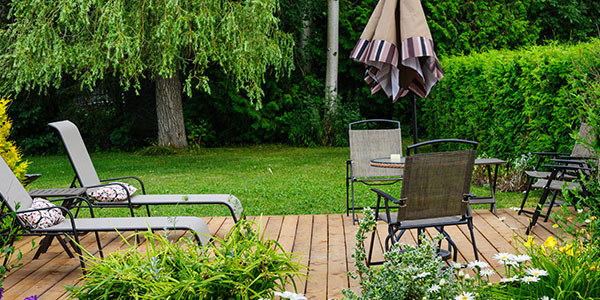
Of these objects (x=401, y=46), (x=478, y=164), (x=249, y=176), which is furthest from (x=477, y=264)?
(x=249, y=176)

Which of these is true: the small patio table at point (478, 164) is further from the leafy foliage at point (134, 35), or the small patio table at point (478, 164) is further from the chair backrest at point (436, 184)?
the leafy foliage at point (134, 35)

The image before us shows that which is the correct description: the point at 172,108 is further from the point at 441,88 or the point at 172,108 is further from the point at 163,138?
the point at 441,88

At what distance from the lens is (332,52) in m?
13.8

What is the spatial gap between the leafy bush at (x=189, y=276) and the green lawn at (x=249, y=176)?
287cm

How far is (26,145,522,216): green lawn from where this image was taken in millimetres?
6969

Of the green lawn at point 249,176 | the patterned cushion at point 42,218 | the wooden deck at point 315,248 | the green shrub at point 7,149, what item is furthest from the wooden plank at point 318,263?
the green shrub at point 7,149

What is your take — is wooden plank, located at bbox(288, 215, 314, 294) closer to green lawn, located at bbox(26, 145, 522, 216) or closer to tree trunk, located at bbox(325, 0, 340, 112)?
green lawn, located at bbox(26, 145, 522, 216)

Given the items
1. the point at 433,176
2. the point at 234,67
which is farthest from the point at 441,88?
the point at 433,176

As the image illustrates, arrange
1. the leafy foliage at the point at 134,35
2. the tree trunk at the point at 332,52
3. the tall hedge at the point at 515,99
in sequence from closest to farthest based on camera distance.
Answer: the tall hedge at the point at 515,99 → the leafy foliage at the point at 134,35 → the tree trunk at the point at 332,52

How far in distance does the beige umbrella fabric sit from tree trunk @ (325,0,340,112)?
827 centimetres

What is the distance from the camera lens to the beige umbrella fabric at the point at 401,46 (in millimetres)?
4984

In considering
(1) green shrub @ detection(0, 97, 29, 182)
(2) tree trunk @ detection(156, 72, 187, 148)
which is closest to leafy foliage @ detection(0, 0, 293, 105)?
(2) tree trunk @ detection(156, 72, 187, 148)

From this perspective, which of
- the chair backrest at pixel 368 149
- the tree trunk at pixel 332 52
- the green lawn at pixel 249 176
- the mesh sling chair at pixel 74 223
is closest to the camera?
the mesh sling chair at pixel 74 223

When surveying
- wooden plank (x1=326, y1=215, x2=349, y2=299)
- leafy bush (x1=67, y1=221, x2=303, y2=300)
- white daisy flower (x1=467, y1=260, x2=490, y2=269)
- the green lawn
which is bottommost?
the green lawn
